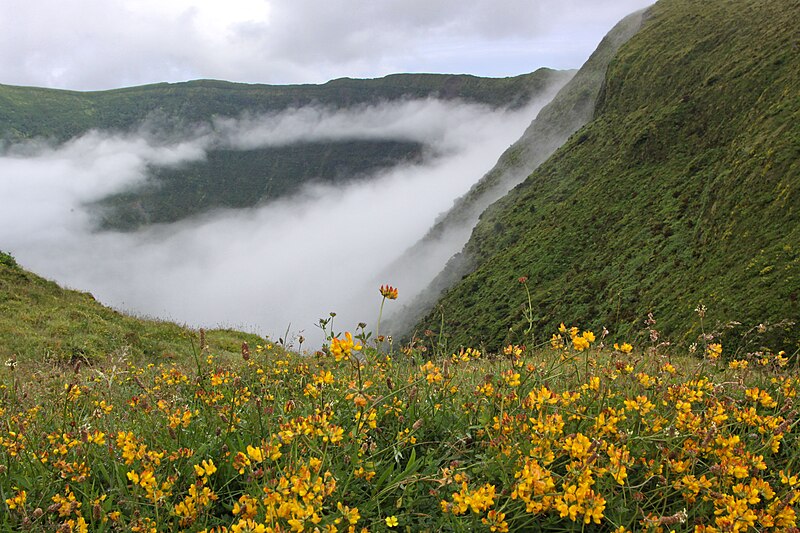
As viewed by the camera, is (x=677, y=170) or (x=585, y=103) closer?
(x=677, y=170)

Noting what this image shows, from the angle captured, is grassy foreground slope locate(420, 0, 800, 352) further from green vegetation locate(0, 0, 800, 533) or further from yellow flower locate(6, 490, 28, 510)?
yellow flower locate(6, 490, 28, 510)

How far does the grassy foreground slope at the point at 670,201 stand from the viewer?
105 ft

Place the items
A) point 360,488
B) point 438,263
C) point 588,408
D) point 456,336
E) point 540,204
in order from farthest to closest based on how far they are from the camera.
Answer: point 438,263 → point 540,204 → point 456,336 → point 588,408 → point 360,488

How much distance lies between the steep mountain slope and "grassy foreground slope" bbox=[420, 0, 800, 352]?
1034 inches

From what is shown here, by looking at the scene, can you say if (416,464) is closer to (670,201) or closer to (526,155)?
(670,201)

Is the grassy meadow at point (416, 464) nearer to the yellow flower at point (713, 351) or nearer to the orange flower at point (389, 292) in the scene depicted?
the orange flower at point (389, 292)

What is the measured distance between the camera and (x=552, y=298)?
53.6 meters

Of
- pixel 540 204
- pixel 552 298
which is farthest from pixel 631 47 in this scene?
pixel 552 298

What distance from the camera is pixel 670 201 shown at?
51.9 m

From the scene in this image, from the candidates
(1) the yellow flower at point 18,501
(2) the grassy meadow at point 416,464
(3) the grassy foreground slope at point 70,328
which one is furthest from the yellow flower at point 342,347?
(3) the grassy foreground slope at point 70,328

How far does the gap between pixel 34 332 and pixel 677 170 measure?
5976 centimetres

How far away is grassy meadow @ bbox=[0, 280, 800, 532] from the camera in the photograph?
8.50 feet

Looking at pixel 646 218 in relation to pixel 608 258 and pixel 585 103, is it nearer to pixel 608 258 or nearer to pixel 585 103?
pixel 608 258

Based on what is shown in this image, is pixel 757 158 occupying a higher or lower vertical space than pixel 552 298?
higher
